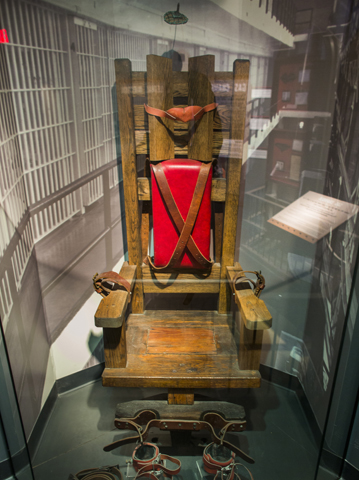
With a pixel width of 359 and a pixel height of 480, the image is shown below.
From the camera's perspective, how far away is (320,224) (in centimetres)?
180

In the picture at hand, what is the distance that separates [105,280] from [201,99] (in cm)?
102

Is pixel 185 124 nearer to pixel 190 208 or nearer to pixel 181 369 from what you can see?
pixel 190 208

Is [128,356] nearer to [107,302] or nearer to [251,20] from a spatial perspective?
[107,302]

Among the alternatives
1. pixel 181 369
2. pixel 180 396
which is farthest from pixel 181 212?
pixel 180 396

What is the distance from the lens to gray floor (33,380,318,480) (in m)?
1.91

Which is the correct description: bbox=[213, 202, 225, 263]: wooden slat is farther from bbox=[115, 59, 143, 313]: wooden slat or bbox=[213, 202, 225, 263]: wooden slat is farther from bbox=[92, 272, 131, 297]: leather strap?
bbox=[92, 272, 131, 297]: leather strap

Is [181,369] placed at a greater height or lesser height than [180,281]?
lesser

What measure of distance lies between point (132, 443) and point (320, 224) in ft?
5.13

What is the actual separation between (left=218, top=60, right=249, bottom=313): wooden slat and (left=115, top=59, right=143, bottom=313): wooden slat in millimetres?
489

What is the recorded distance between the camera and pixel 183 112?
5.78 feet

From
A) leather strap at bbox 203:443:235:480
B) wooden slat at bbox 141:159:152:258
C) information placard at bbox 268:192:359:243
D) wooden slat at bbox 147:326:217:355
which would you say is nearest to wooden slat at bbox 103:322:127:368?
wooden slat at bbox 147:326:217:355

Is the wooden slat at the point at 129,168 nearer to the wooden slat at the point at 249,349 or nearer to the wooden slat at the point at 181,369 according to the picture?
the wooden slat at the point at 181,369

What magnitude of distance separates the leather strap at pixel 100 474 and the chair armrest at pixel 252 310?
1.05 metres

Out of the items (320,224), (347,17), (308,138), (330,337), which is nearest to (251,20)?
(347,17)
